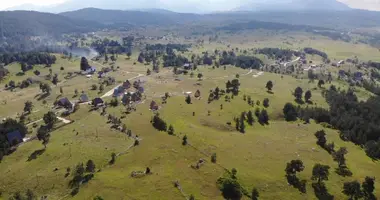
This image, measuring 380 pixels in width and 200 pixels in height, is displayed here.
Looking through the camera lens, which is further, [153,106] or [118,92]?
[118,92]

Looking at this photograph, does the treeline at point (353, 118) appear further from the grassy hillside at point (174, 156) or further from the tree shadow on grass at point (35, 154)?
the tree shadow on grass at point (35, 154)

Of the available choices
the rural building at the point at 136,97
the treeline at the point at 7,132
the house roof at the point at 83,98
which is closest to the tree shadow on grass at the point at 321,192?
the rural building at the point at 136,97

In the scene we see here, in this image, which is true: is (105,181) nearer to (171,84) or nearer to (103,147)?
(103,147)

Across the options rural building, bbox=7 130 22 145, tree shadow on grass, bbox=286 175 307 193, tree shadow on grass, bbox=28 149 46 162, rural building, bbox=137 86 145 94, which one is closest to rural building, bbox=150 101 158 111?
rural building, bbox=137 86 145 94

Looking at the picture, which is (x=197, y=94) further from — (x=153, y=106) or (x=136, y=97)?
(x=153, y=106)

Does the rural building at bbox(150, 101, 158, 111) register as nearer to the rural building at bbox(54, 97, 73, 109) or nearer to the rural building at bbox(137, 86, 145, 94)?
the rural building at bbox(137, 86, 145, 94)

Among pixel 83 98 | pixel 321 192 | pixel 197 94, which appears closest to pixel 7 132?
pixel 83 98
